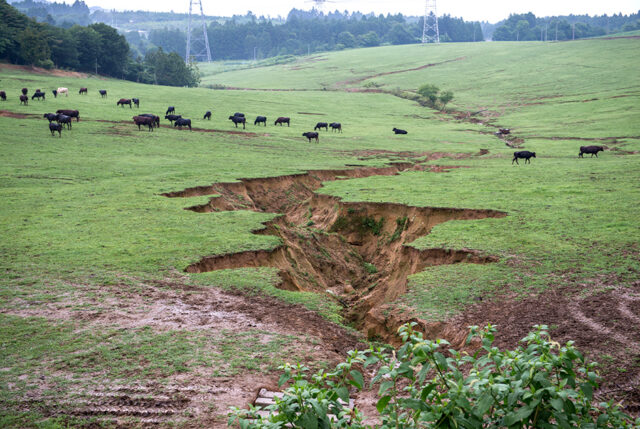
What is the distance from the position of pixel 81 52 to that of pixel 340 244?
83.6 metres

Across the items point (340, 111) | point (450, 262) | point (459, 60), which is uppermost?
point (459, 60)

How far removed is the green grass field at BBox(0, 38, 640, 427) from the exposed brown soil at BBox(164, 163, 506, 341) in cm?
63

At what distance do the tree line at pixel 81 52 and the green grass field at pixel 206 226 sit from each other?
1583 cm

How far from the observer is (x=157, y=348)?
30.1ft

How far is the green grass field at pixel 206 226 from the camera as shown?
29.5ft

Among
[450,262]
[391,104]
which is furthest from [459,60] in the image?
[450,262]

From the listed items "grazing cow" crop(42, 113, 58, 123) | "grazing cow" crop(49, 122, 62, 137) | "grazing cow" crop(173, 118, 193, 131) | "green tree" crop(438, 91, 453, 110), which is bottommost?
"grazing cow" crop(49, 122, 62, 137)

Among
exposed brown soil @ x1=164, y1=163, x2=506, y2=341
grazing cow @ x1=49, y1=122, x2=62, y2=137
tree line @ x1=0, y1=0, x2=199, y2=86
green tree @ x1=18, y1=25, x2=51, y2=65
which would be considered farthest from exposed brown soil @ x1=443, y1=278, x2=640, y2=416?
tree line @ x1=0, y1=0, x2=199, y2=86

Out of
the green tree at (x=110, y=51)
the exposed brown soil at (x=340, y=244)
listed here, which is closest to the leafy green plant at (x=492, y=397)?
the exposed brown soil at (x=340, y=244)

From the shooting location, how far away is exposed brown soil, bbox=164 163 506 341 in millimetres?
15133

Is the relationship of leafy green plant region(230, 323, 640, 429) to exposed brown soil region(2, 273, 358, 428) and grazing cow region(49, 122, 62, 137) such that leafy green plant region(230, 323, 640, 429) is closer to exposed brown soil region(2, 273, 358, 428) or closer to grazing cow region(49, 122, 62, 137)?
exposed brown soil region(2, 273, 358, 428)

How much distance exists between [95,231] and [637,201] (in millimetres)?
20634

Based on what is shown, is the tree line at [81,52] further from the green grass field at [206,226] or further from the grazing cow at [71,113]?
the grazing cow at [71,113]

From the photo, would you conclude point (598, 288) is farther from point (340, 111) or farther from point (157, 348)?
point (340, 111)
